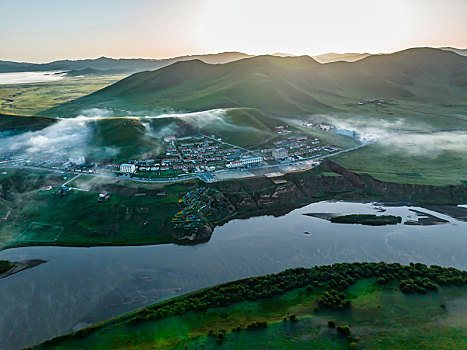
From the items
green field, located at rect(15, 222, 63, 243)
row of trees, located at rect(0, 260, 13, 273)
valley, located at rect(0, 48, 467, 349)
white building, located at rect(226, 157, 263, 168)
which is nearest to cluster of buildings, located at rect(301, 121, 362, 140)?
valley, located at rect(0, 48, 467, 349)

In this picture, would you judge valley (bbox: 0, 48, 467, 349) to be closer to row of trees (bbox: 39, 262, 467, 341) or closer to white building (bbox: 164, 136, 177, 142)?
row of trees (bbox: 39, 262, 467, 341)

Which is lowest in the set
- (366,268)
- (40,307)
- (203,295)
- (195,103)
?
(40,307)

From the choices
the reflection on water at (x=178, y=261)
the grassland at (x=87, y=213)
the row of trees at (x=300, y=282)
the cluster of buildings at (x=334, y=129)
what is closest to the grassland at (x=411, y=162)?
the cluster of buildings at (x=334, y=129)

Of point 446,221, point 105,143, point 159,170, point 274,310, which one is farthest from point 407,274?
point 105,143

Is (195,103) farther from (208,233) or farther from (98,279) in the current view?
(98,279)

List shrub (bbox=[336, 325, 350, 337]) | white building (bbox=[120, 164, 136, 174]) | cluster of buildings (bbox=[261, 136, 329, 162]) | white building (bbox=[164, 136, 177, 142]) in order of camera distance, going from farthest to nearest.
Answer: white building (bbox=[164, 136, 177, 142])
cluster of buildings (bbox=[261, 136, 329, 162])
white building (bbox=[120, 164, 136, 174])
shrub (bbox=[336, 325, 350, 337])

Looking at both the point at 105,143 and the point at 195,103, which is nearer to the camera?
the point at 105,143
